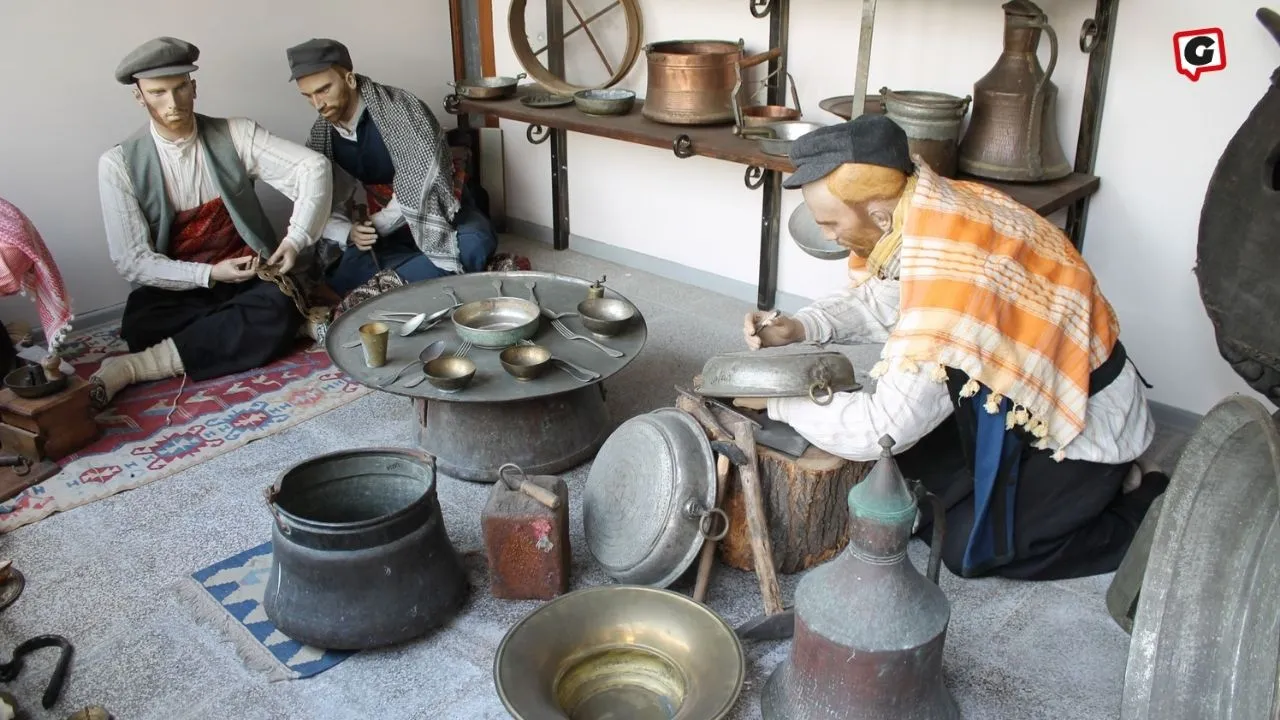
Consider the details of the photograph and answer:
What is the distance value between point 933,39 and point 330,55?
7.71 feet

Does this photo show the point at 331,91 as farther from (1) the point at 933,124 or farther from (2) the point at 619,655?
(2) the point at 619,655

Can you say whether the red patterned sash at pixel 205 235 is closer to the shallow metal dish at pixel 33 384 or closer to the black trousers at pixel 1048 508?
the shallow metal dish at pixel 33 384

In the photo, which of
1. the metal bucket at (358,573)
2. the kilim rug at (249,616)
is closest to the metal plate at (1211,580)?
the metal bucket at (358,573)

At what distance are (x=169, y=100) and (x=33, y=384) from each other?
1.15 meters

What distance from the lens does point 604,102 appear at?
14.3 ft

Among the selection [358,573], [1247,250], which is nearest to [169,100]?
[358,573]

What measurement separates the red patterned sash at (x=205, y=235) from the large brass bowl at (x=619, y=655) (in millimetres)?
2512

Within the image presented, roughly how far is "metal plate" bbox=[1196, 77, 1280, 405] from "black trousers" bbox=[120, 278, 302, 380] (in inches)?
129

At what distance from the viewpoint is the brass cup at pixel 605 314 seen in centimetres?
330

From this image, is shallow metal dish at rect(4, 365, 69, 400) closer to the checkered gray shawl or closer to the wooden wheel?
the checkered gray shawl

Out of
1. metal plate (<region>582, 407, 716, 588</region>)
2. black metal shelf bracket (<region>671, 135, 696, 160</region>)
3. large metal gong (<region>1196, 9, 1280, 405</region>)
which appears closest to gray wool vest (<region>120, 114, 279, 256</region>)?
black metal shelf bracket (<region>671, 135, 696, 160</region>)

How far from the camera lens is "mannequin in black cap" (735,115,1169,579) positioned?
229 cm

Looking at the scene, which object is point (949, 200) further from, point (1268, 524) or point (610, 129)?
point (610, 129)

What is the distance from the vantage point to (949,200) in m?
2.33
